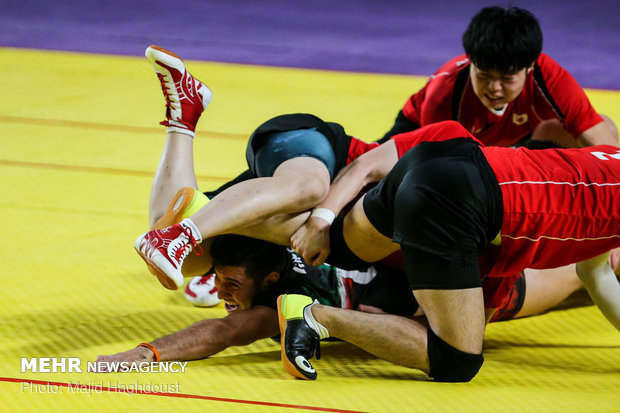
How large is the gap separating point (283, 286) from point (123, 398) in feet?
2.73

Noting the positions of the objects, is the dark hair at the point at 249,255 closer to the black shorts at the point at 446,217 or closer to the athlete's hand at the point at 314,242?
the athlete's hand at the point at 314,242

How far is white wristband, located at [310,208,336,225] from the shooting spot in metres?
3.33

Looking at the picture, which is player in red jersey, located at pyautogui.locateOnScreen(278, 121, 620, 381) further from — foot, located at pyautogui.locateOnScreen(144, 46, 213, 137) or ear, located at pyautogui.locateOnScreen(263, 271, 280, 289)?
foot, located at pyautogui.locateOnScreen(144, 46, 213, 137)

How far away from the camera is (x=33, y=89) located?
6.89 metres

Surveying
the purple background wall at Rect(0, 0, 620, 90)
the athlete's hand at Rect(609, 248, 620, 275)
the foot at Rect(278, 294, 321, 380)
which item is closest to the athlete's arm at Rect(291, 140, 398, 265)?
the foot at Rect(278, 294, 321, 380)

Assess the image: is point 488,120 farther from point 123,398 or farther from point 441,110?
point 123,398

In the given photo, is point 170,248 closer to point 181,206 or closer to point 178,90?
point 181,206

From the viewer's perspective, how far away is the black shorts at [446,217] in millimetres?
2734

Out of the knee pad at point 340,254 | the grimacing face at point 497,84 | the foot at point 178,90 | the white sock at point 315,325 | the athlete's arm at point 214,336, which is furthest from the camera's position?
the grimacing face at point 497,84

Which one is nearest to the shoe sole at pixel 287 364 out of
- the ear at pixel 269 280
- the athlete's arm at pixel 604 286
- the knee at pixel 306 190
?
the ear at pixel 269 280

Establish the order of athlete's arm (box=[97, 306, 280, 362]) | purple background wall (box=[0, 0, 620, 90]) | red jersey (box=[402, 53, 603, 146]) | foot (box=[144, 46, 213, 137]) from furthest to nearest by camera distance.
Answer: purple background wall (box=[0, 0, 620, 90]) → red jersey (box=[402, 53, 603, 146]) → foot (box=[144, 46, 213, 137]) → athlete's arm (box=[97, 306, 280, 362])

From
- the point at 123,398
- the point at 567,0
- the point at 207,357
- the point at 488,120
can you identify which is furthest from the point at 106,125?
the point at 567,0

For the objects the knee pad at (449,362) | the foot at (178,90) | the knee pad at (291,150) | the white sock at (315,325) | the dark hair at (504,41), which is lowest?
the knee pad at (449,362)

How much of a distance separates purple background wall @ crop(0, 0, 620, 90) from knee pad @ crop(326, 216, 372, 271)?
445 centimetres
